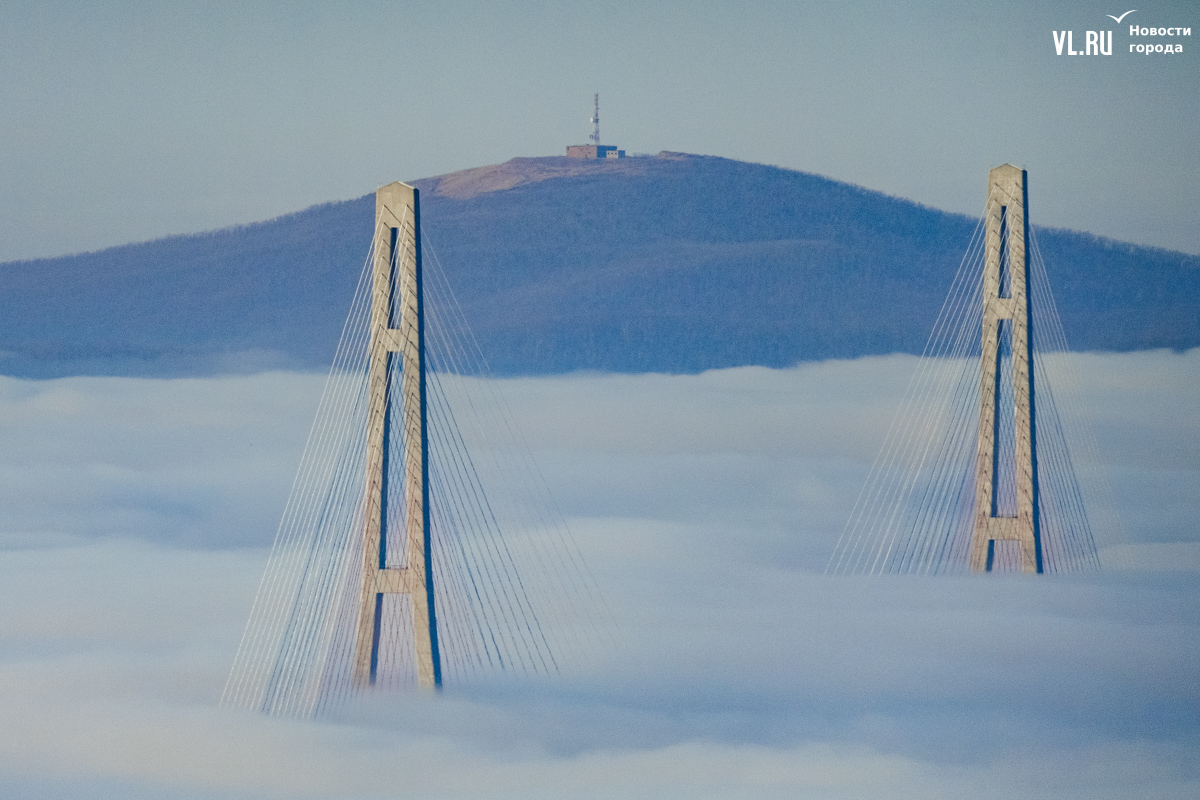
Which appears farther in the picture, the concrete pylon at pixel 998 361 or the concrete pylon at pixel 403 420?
the concrete pylon at pixel 998 361

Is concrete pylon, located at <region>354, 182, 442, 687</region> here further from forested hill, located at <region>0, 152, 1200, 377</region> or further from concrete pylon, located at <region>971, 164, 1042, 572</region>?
forested hill, located at <region>0, 152, 1200, 377</region>

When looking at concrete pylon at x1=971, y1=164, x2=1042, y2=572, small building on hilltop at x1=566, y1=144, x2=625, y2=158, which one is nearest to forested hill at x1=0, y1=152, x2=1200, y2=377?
small building on hilltop at x1=566, y1=144, x2=625, y2=158

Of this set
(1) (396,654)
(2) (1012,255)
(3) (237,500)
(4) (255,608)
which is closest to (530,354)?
(3) (237,500)

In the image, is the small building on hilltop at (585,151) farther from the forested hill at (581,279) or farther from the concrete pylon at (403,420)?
the concrete pylon at (403,420)

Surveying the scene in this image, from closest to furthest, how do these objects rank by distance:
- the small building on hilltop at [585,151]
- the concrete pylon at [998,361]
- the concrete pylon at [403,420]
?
the concrete pylon at [403,420], the concrete pylon at [998,361], the small building on hilltop at [585,151]

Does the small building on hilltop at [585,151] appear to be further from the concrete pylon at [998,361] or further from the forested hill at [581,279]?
the concrete pylon at [998,361]

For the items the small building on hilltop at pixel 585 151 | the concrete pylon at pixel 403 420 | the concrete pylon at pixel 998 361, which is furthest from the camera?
the small building on hilltop at pixel 585 151

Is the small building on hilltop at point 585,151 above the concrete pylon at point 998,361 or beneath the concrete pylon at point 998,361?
above

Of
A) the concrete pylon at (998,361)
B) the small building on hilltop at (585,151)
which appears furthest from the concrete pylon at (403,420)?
the small building on hilltop at (585,151)
